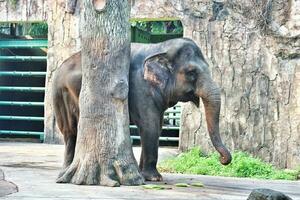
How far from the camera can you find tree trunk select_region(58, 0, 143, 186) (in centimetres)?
633

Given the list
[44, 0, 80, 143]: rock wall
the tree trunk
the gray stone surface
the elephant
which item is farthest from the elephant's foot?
[44, 0, 80, 143]: rock wall

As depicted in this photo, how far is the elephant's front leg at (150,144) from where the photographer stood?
22.6 feet

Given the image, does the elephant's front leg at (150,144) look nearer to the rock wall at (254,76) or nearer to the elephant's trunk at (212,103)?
the elephant's trunk at (212,103)

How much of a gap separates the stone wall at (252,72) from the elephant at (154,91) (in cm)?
408

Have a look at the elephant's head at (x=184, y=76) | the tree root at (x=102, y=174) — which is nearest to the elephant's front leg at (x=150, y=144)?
the elephant's head at (x=184, y=76)

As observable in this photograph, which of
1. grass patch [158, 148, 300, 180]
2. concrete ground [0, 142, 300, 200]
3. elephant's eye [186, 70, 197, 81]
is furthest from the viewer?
grass patch [158, 148, 300, 180]

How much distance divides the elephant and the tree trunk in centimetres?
47

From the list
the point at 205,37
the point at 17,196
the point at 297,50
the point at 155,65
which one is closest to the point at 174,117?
the point at 205,37

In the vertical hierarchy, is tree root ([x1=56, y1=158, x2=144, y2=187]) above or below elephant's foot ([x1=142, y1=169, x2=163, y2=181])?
above

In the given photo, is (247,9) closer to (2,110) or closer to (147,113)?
(147,113)

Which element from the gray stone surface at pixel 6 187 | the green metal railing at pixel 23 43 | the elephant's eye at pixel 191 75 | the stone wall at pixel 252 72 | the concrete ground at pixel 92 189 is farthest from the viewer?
the green metal railing at pixel 23 43

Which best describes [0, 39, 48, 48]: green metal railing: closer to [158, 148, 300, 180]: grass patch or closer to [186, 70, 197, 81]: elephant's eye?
[158, 148, 300, 180]: grass patch

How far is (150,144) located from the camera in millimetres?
6898

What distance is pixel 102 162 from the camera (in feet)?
20.7
